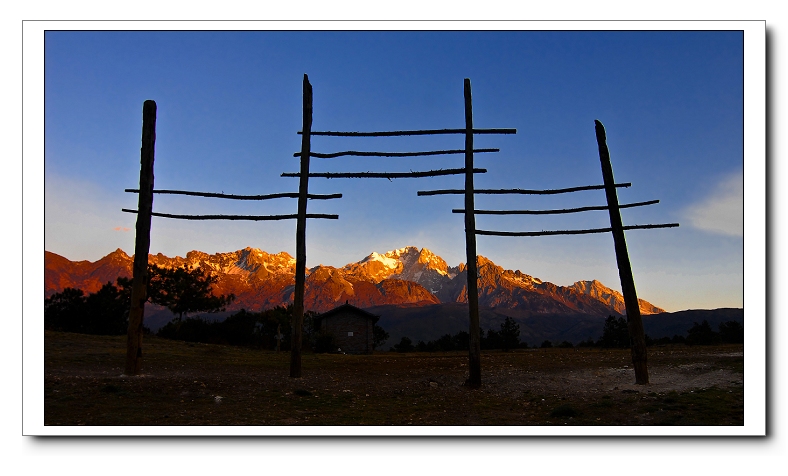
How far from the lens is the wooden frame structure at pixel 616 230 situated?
13.1 m

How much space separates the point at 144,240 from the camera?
1310 cm

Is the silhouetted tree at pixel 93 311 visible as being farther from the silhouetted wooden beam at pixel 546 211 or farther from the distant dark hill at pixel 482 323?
the distant dark hill at pixel 482 323

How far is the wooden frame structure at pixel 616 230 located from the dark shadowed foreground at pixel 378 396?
0.91 metres

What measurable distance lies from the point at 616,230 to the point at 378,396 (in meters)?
6.99

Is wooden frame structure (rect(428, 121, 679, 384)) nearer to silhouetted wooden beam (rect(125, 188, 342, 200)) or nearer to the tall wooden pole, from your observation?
the tall wooden pole

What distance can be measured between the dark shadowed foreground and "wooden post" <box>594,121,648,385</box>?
0.65 m

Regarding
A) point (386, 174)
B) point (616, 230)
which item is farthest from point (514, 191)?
point (386, 174)

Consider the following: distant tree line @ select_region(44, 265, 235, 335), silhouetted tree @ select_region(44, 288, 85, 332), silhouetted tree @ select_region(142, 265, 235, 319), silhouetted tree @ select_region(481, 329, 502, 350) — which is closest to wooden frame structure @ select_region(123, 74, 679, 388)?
distant tree line @ select_region(44, 265, 235, 335)

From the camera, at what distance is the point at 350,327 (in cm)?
4144

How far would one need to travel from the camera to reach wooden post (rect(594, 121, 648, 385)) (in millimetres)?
13086

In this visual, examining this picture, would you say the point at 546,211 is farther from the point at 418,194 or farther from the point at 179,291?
the point at 179,291

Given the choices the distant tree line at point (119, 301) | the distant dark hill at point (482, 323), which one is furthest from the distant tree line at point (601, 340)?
the distant dark hill at point (482, 323)
